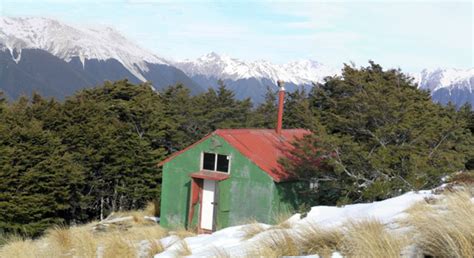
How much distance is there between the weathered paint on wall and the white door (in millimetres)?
372

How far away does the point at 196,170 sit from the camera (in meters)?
20.0

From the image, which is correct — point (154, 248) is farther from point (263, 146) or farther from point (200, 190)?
point (263, 146)

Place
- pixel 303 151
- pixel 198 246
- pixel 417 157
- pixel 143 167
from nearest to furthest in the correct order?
pixel 198 246
pixel 417 157
pixel 303 151
pixel 143 167

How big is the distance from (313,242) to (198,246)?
2256mm

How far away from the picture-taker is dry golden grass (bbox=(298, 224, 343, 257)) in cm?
521

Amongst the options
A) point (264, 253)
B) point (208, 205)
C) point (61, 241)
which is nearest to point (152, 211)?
point (208, 205)

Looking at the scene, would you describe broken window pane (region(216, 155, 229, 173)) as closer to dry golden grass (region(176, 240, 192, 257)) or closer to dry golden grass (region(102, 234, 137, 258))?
dry golden grass (region(102, 234, 137, 258))

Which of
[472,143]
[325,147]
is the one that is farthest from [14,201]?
[472,143]

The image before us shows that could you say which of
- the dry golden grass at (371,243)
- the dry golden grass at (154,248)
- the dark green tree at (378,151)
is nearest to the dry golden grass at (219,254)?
Answer: the dry golden grass at (371,243)

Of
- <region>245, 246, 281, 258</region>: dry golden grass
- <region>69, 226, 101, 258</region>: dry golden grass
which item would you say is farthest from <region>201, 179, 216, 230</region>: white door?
<region>245, 246, 281, 258</region>: dry golden grass

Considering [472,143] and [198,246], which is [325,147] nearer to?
[198,246]

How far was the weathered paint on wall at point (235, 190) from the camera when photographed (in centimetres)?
1828

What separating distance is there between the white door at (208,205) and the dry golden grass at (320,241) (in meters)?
13.7

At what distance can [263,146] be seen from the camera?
19.7 metres
